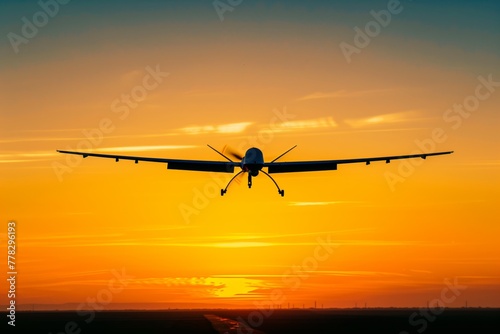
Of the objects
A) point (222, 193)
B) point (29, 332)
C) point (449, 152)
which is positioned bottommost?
point (29, 332)

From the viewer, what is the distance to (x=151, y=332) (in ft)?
391

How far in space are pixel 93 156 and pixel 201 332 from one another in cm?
4905

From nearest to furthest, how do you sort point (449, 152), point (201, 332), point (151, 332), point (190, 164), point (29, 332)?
1. point (449, 152)
2. point (190, 164)
3. point (201, 332)
4. point (151, 332)
5. point (29, 332)

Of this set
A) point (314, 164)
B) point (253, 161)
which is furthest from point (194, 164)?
point (314, 164)

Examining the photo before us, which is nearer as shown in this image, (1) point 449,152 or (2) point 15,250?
(2) point 15,250

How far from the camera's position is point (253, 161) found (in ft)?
234

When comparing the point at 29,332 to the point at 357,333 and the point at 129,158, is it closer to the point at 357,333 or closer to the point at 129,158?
the point at 357,333

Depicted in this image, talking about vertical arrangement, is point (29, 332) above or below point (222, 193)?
below

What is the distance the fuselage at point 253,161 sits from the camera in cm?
7131

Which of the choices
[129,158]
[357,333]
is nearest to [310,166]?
[129,158]

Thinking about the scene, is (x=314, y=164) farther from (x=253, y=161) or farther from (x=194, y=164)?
(x=194, y=164)

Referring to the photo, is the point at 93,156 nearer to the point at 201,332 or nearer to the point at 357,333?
the point at 201,332

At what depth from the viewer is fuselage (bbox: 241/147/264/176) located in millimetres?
71312

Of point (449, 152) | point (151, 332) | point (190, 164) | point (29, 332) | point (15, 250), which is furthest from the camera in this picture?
point (29, 332)
